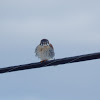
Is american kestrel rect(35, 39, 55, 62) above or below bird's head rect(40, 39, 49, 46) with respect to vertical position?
below

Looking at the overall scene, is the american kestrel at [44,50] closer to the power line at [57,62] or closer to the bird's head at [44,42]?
the bird's head at [44,42]

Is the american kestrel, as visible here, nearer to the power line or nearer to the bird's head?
the bird's head

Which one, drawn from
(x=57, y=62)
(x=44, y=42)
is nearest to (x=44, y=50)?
(x=44, y=42)

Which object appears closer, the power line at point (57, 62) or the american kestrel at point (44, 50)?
the power line at point (57, 62)

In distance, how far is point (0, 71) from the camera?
501cm

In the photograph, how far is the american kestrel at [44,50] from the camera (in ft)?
24.3

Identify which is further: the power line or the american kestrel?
the american kestrel

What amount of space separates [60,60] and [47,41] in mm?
2888

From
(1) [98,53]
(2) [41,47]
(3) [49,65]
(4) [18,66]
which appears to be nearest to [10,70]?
(4) [18,66]

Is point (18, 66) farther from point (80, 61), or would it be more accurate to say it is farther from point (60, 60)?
point (80, 61)

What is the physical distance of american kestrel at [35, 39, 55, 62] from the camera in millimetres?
7410

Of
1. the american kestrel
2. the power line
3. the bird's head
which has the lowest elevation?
the power line

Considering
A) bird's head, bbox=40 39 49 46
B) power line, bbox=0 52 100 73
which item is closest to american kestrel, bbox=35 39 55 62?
bird's head, bbox=40 39 49 46

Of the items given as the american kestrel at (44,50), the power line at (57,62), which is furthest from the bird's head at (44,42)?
the power line at (57,62)
